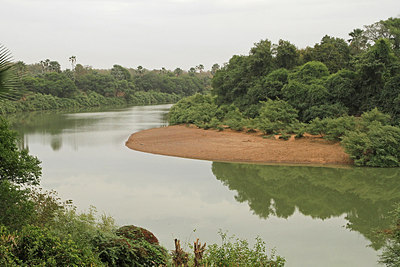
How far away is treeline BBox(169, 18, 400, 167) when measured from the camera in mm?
18056

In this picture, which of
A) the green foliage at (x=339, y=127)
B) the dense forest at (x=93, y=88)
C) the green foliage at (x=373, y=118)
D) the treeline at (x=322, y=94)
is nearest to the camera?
the treeline at (x=322, y=94)

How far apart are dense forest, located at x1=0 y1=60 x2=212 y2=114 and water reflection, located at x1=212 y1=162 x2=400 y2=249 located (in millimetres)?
38294

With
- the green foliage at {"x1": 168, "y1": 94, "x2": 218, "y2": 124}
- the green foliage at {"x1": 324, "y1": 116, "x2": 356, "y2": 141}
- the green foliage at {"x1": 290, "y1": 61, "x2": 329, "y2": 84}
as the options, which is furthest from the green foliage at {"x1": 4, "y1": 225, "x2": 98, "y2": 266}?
the green foliage at {"x1": 168, "y1": 94, "x2": 218, "y2": 124}

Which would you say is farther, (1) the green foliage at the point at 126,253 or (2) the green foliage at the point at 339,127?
(2) the green foliage at the point at 339,127

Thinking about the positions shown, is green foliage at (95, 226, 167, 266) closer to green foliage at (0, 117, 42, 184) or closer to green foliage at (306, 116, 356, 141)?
green foliage at (0, 117, 42, 184)

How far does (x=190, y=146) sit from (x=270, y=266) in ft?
55.5

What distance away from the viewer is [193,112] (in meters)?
33.9

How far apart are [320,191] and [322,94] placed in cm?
1316

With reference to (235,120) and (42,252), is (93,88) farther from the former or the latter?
(42,252)

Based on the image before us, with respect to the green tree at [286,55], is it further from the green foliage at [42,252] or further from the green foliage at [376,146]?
the green foliage at [42,252]

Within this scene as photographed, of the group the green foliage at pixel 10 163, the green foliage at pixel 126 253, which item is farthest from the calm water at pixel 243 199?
the green foliage at pixel 10 163

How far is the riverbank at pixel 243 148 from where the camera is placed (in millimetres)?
18594

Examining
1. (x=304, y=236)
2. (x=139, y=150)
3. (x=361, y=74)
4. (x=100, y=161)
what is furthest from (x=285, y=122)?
(x=304, y=236)

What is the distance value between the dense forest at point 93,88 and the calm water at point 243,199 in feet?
114
